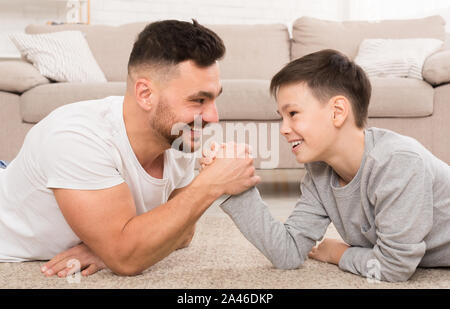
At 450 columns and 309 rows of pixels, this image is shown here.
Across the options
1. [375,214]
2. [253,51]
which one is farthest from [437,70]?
[375,214]

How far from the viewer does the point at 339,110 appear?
119cm

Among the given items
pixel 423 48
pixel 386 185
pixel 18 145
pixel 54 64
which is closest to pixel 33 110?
pixel 18 145

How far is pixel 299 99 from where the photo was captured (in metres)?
1.18

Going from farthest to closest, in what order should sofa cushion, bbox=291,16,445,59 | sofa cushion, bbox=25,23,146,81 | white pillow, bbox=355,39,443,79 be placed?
sofa cushion, bbox=291,16,445,59
sofa cushion, bbox=25,23,146,81
white pillow, bbox=355,39,443,79

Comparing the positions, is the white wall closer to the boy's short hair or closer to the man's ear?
the boy's short hair

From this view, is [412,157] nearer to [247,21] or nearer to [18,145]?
[18,145]

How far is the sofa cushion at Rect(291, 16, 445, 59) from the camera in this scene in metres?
3.30

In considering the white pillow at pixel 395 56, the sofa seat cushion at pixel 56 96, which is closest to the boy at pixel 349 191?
the sofa seat cushion at pixel 56 96

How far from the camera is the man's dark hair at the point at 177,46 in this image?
3.98ft

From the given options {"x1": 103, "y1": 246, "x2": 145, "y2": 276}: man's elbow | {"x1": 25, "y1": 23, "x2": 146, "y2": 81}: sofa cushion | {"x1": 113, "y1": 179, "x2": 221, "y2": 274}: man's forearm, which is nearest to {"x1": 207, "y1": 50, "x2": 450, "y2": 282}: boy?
{"x1": 113, "y1": 179, "x2": 221, "y2": 274}: man's forearm

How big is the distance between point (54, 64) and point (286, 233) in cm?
211

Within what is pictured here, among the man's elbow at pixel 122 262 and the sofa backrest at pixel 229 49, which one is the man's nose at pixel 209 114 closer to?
the man's elbow at pixel 122 262

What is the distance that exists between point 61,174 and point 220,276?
432 mm

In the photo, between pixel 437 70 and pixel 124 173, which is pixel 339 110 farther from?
pixel 437 70
